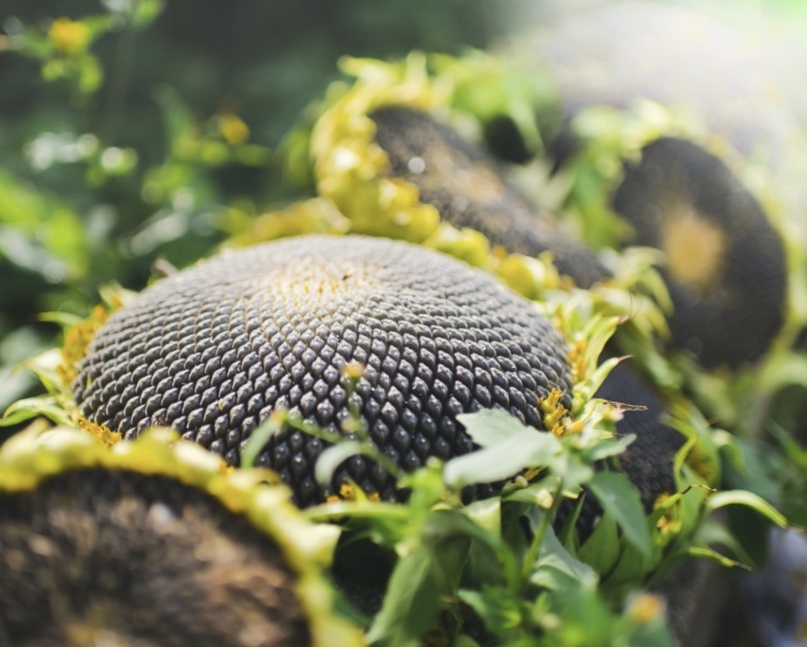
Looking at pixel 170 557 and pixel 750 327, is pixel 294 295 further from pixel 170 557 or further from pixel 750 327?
pixel 750 327

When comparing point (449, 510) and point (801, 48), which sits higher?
point (801, 48)

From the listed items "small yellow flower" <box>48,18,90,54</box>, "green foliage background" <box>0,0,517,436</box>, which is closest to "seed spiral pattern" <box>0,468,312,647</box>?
"green foliage background" <box>0,0,517,436</box>

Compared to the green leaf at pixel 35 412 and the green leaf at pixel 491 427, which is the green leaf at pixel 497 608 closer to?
the green leaf at pixel 491 427

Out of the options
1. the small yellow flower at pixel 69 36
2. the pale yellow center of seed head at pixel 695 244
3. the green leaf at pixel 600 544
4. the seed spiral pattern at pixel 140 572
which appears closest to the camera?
the seed spiral pattern at pixel 140 572

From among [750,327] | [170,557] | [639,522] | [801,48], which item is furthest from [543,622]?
[801,48]

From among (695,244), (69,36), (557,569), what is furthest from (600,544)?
(69,36)

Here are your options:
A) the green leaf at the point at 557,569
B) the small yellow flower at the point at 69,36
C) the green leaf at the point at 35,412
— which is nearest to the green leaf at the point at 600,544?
the green leaf at the point at 557,569
